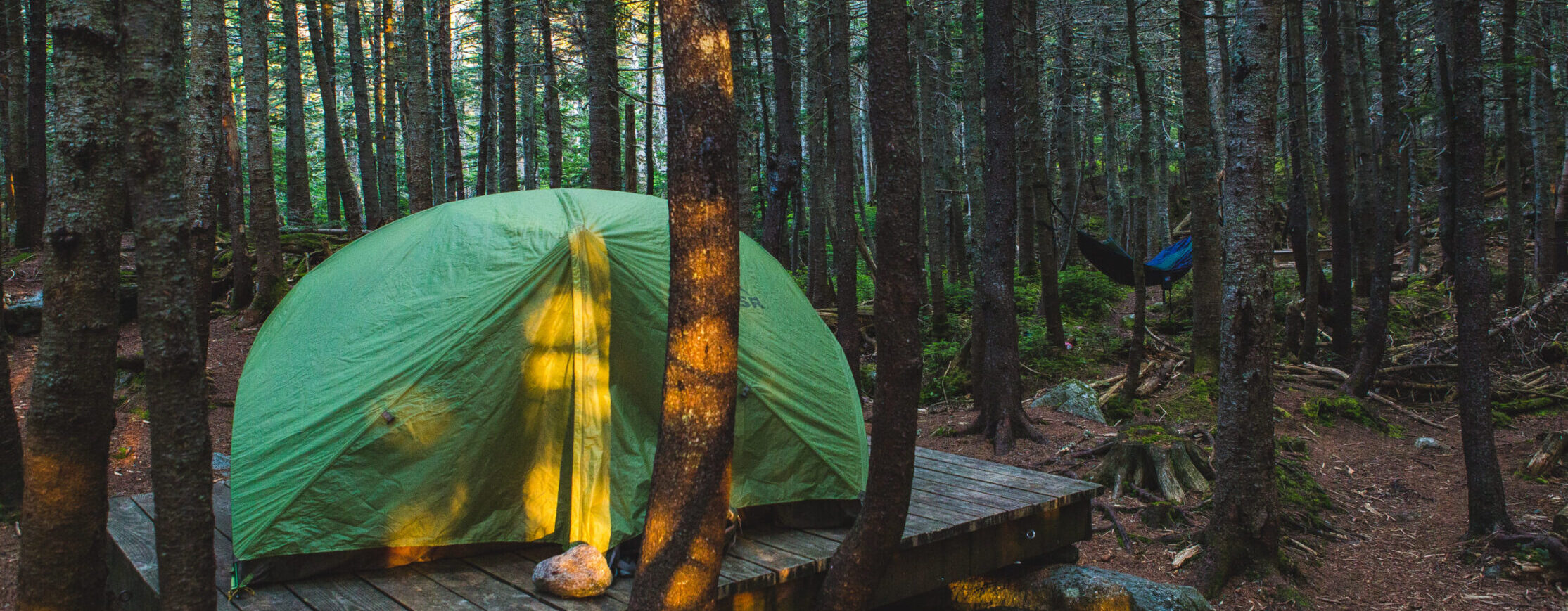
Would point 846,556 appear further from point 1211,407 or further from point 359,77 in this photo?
point 359,77

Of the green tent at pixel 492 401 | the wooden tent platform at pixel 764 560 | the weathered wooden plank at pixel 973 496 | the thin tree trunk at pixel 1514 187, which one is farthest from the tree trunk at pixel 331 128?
the thin tree trunk at pixel 1514 187

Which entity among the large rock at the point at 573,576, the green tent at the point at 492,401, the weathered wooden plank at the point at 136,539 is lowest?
the large rock at the point at 573,576

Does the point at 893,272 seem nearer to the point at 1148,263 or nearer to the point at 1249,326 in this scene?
the point at 1249,326

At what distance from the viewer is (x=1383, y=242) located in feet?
26.5

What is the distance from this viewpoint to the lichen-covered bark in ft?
10.5

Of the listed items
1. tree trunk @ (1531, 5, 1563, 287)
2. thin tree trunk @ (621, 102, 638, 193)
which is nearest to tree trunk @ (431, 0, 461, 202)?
thin tree trunk @ (621, 102, 638, 193)

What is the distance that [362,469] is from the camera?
357 cm

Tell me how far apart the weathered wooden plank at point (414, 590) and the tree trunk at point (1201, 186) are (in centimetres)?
622

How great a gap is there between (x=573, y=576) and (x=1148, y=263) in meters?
10.7

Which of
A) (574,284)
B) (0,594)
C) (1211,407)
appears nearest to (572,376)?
(574,284)

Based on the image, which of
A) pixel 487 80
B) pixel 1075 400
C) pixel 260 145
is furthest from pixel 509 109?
pixel 1075 400

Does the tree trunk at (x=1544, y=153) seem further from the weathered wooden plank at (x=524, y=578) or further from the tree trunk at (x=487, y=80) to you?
the tree trunk at (x=487, y=80)

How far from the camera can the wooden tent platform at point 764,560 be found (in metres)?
3.31

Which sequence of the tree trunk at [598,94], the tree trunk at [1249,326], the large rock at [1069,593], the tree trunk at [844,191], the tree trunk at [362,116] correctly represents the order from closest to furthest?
the large rock at [1069,593] < the tree trunk at [1249,326] < the tree trunk at [844,191] < the tree trunk at [598,94] < the tree trunk at [362,116]
